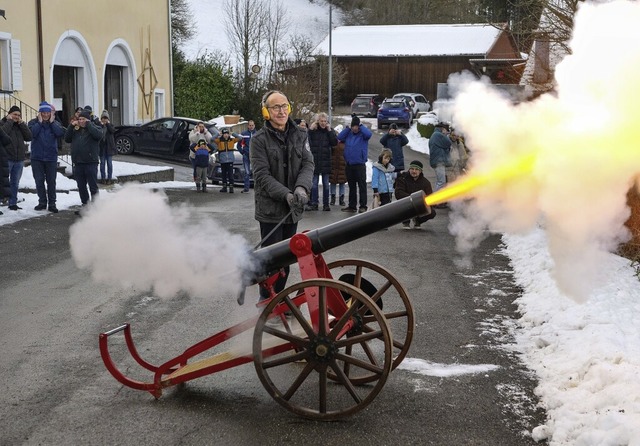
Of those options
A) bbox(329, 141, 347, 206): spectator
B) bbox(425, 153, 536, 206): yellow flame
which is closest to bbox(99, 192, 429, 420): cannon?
bbox(425, 153, 536, 206): yellow flame

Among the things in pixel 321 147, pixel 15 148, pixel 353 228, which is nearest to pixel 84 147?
pixel 15 148

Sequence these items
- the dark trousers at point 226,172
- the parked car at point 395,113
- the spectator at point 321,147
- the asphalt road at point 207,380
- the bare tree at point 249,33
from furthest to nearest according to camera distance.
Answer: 1. the bare tree at point 249,33
2. the parked car at point 395,113
3. the dark trousers at point 226,172
4. the spectator at point 321,147
5. the asphalt road at point 207,380

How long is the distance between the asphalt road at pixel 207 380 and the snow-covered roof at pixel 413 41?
4818 centimetres

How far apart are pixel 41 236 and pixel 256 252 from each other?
25.6 feet

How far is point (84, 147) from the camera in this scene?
14.3 m

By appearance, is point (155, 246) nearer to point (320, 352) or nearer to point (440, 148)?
point (320, 352)

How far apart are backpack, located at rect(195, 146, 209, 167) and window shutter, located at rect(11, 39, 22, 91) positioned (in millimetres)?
5085

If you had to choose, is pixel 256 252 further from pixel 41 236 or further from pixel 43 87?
pixel 43 87

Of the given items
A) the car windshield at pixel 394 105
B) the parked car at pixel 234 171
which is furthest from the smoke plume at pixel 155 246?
the car windshield at pixel 394 105

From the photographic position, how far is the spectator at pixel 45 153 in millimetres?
14547

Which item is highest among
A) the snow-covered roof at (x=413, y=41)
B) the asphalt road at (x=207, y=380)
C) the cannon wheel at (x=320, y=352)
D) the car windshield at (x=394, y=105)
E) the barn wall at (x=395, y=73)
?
the snow-covered roof at (x=413, y=41)

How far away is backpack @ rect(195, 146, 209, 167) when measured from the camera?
19672 mm

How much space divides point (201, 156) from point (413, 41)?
4181 cm

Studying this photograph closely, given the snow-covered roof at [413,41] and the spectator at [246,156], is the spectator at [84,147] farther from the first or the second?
the snow-covered roof at [413,41]
